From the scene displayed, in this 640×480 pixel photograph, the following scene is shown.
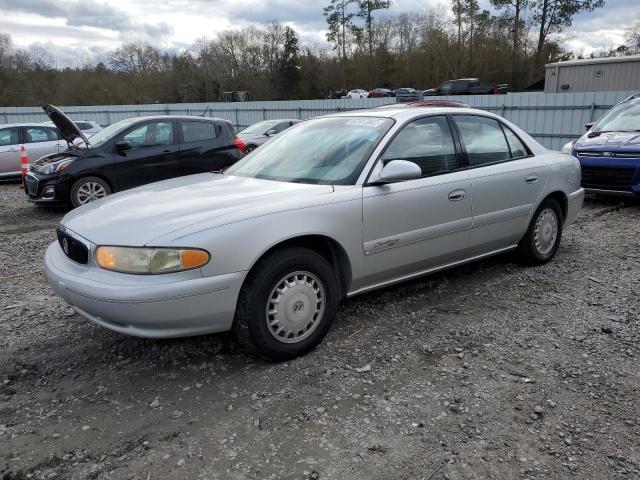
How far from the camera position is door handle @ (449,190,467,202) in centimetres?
411

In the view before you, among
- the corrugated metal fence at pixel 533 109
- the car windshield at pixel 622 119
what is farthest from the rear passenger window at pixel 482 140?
the corrugated metal fence at pixel 533 109

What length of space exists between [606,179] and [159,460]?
26.0ft

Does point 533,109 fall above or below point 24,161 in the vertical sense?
above

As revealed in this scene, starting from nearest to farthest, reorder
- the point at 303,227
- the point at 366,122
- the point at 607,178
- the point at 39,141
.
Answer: the point at 303,227
the point at 366,122
the point at 607,178
the point at 39,141

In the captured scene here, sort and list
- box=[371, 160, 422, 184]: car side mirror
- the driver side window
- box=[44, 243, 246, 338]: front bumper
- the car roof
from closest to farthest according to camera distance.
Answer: box=[44, 243, 246, 338]: front bumper < box=[371, 160, 422, 184]: car side mirror < the car roof < the driver side window

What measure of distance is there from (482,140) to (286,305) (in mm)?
2460

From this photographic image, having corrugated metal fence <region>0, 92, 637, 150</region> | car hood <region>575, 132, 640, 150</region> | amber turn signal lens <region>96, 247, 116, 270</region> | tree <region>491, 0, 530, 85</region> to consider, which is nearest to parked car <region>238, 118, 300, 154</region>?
corrugated metal fence <region>0, 92, 637, 150</region>

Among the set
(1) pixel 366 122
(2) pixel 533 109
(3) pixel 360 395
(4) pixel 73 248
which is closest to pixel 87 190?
(4) pixel 73 248

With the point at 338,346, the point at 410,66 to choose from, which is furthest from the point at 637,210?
the point at 410,66

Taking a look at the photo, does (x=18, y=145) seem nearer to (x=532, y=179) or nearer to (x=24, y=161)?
(x=24, y=161)

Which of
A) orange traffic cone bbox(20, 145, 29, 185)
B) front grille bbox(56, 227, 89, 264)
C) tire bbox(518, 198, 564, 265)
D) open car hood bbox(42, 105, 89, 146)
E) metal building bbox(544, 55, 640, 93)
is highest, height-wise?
metal building bbox(544, 55, 640, 93)

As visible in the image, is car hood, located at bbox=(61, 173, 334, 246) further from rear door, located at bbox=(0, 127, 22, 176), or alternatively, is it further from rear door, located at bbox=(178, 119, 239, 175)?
rear door, located at bbox=(0, 127, 22, 176)

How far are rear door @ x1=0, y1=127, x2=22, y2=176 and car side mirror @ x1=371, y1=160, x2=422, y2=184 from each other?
11644mm

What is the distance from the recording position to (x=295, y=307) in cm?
329
